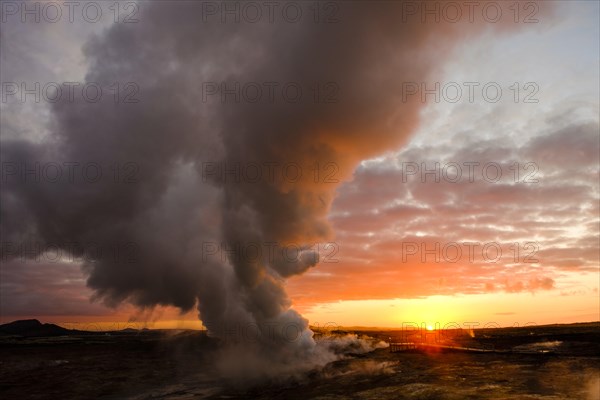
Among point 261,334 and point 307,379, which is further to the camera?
point 261,334

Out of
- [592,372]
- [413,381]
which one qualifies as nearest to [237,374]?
[413,381]

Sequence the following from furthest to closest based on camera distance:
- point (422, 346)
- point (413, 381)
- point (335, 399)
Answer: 1. point (422, 346)
2. point (413, 381)
3. point (335, 399)

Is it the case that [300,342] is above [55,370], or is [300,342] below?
above

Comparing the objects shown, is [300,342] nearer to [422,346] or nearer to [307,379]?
[307,379]

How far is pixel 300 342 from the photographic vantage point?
225 feet

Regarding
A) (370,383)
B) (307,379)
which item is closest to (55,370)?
(307,379)

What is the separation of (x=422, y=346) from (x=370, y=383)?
116 feet

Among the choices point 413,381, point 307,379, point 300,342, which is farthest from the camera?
point 300,342

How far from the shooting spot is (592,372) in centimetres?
4019

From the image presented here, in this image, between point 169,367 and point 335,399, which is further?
point 169,367

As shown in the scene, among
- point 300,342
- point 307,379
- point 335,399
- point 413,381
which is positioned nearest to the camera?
point 335,399

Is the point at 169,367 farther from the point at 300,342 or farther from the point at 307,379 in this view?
the point at 307,379

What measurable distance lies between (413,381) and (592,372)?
1654 cm

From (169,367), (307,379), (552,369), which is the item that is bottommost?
(169,367)
